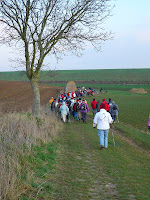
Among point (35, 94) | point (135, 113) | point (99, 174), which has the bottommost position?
point (135, 113)

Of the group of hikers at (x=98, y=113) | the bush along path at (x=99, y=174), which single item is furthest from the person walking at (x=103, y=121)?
the bush along path at (x=99, y=174)

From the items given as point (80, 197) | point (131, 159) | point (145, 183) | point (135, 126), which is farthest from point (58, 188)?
point (135, 126)

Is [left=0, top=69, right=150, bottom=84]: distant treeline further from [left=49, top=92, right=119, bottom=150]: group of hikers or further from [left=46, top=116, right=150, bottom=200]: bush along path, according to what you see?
[left=46, top=116, right=150, bottom=200]: bush along path

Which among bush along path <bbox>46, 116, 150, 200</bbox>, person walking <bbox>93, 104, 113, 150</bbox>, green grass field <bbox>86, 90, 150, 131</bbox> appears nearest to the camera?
bush along path <bbox>46, 116, 150, 200</bbox>

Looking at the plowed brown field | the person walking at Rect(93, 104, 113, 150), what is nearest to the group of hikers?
the person walking at Rect(93, 104, 113, 150)

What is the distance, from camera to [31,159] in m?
6.46

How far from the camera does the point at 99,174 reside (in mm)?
6266

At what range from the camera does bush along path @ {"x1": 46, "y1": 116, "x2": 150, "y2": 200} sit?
16.2ft

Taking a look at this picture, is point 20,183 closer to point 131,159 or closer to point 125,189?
point 125,189

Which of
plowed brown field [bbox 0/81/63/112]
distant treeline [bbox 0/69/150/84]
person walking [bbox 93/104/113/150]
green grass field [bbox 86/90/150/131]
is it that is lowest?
green grass field [bbox 86/90/150/131]

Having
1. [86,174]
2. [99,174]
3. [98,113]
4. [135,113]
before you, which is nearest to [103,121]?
[98,113]

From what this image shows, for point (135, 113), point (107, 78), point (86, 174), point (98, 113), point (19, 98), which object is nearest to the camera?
point (86, 174)

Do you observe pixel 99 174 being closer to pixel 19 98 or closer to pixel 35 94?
pixel 35 94

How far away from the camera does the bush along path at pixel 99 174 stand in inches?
195
